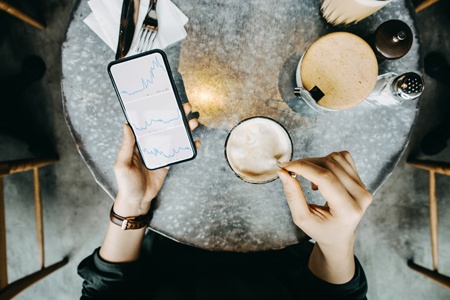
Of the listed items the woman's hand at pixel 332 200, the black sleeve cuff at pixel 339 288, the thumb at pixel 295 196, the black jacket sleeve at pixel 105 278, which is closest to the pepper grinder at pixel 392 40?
the woman's hand at pixel 332 200

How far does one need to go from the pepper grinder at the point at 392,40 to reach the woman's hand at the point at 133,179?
0.60 m

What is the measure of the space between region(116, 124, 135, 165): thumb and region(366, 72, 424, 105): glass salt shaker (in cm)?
76

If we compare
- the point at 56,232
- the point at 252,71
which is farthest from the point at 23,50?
the point at 252,71

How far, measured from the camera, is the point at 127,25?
3.22 feet

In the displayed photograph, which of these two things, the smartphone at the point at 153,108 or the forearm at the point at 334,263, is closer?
the smartphone at the point at 153,108

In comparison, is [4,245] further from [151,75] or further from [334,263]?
[334,263]

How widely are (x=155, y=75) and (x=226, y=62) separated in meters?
0.26

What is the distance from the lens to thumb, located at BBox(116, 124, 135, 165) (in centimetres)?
94

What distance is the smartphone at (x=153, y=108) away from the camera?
90 cm

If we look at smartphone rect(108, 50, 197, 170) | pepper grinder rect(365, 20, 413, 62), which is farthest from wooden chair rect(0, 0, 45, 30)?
pepper grinder rect(365, 20, 413, 62)

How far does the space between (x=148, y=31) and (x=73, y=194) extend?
1374mm

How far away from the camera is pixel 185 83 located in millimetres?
1037

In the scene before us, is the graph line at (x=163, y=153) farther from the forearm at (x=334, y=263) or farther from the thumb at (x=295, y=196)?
the forearm at (x=334, y=263)

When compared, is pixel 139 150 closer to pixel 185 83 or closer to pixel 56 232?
pixel 185 83
